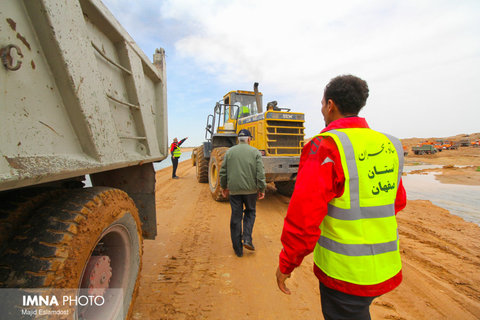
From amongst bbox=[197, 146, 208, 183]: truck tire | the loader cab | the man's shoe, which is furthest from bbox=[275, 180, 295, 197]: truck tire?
the man's shoe

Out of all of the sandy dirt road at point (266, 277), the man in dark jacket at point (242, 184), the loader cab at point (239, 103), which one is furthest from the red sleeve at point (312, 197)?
the loader cab at point (239, 103)

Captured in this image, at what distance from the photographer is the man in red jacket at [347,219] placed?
131cm

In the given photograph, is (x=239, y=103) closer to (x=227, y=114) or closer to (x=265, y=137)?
(x=227, y=114)

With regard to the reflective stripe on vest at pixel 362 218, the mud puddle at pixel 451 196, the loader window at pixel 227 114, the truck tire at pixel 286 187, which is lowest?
the mud puddle at pixel 451 196

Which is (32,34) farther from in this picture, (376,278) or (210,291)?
(210,291)

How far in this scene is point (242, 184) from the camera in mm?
3760

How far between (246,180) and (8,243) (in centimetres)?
285

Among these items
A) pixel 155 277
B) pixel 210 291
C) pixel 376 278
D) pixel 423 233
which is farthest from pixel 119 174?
pixel 423 233

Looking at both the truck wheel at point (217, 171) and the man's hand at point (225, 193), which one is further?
the truck wheel at point (217, 171)

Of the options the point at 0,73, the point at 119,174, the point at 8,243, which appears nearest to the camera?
the point at 0,73

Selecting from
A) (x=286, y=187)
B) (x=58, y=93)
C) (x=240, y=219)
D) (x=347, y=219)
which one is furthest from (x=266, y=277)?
(x=286, y=187)

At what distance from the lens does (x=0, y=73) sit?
2.88 ft

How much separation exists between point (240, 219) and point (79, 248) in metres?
2.72

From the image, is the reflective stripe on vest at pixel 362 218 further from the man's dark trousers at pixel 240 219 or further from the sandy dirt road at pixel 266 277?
the man's dark trousers at pixel 240 219
